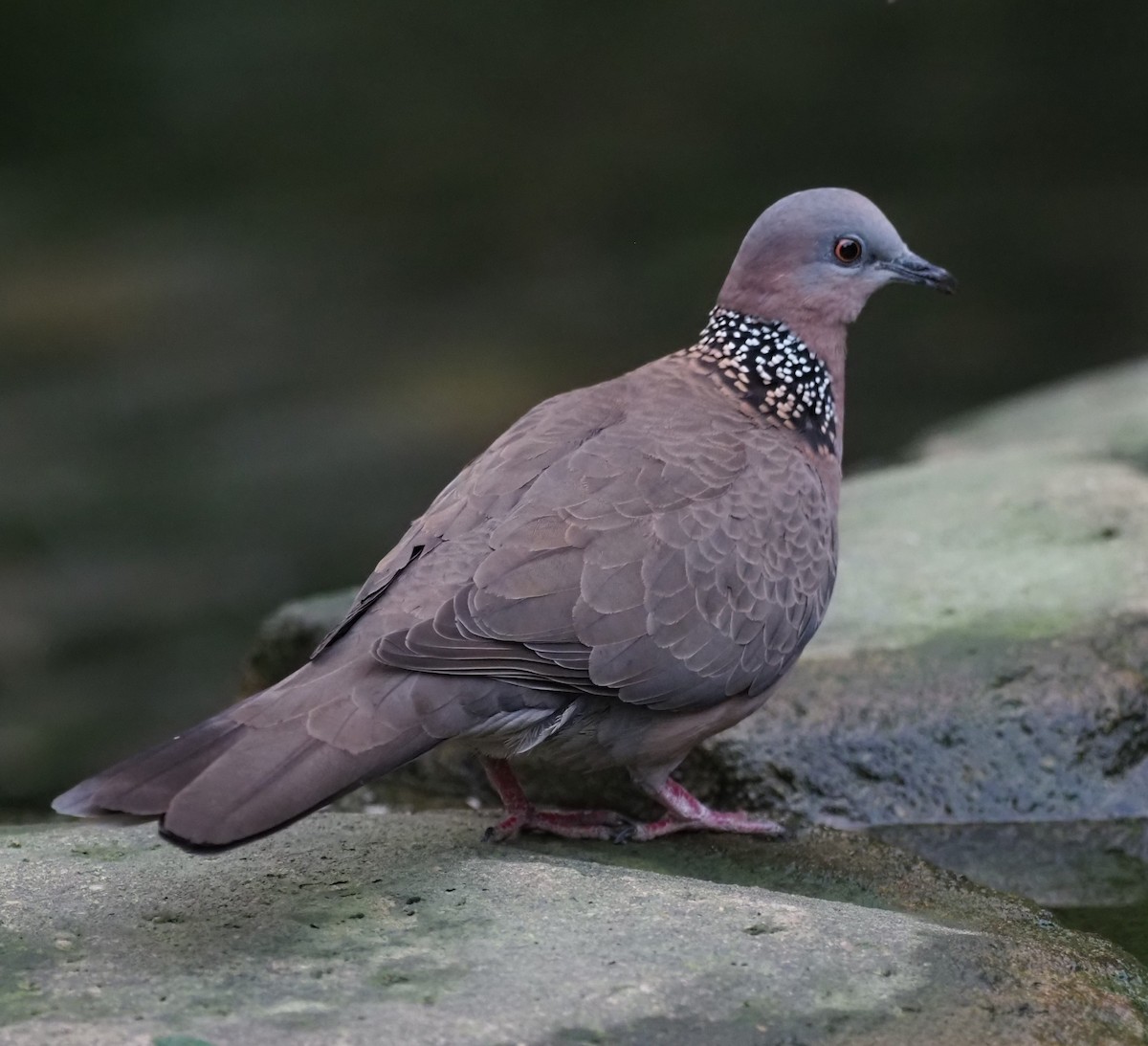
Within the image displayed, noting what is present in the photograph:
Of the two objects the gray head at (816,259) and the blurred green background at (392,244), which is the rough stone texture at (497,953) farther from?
the blurred green background at (392,244)

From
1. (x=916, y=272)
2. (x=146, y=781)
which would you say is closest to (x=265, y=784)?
(x=146, y=781)

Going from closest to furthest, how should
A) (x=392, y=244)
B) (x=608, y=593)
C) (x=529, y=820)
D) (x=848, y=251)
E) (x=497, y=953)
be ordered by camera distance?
(x=497, y=953)
(x=608, y=593)
(x=529, y=820)
(x=848, y=251)
(x=392, y=244)

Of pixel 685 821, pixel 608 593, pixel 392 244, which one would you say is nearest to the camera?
pixel 608 593

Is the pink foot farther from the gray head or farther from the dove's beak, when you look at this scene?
the dove's beak

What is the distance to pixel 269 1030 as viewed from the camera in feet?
8.95

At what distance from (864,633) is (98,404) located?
222 inches

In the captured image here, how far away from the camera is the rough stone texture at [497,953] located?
2.80 metres

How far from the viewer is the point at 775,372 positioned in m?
4.40

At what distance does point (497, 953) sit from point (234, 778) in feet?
1.78

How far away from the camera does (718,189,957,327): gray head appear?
175 inches

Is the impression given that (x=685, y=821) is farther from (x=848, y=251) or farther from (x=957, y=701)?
(x=848, y=251)

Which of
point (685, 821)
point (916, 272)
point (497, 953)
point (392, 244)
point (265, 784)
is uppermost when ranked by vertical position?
point (916, 272)

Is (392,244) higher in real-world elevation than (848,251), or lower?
lower

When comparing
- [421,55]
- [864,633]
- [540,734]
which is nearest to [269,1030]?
[540,734]
